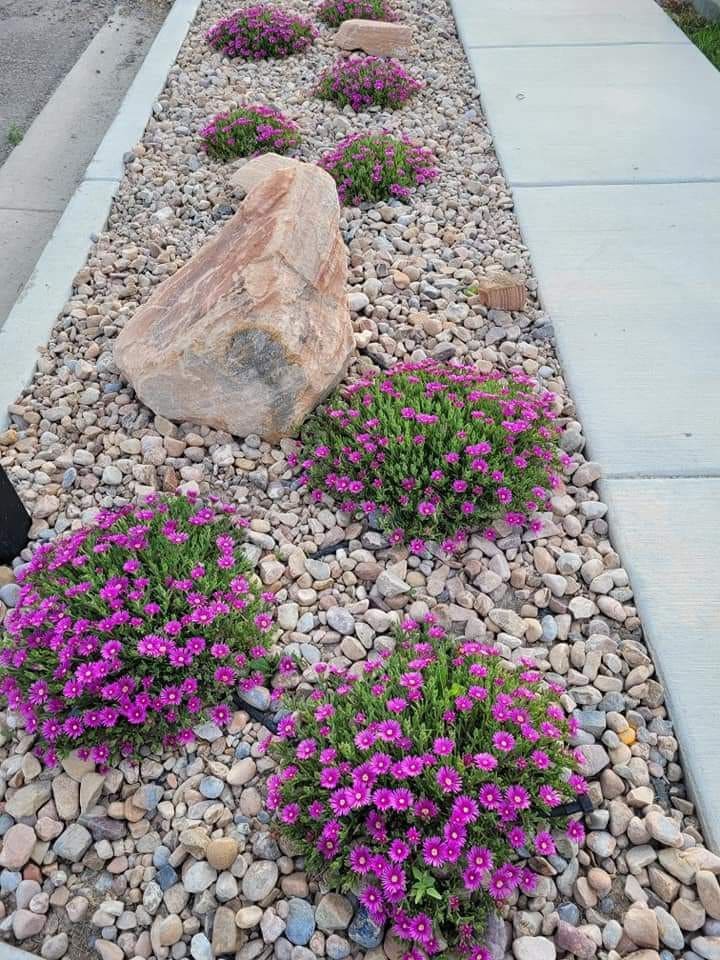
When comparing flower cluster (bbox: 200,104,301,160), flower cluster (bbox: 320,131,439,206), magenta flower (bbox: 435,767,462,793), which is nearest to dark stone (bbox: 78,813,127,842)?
magenta flower (bbox: 435,767,462,793)

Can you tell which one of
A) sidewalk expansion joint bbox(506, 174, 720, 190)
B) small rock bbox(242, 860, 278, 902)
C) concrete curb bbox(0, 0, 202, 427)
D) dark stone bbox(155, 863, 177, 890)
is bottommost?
dark stone bbox(155, 863, 177, 890)

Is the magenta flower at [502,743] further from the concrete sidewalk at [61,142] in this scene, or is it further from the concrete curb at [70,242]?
the concrete sidewalk at [61,142]

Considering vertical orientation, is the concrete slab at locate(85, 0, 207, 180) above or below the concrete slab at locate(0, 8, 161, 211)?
above

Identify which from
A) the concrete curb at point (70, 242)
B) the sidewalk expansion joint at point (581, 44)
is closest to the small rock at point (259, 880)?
the concrete curb at point (70, 242)

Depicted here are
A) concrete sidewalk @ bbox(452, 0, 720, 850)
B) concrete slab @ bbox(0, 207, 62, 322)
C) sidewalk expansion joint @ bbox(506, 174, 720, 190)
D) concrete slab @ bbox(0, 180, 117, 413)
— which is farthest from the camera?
sidewalk expansion joint @ bbox(506, 174, 720, 190)

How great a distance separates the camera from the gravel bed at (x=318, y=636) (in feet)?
7.15

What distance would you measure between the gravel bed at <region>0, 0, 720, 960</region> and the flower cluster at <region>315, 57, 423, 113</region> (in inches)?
62.8

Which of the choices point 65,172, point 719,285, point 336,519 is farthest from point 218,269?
point 65,172

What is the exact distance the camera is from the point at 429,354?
13.1ft

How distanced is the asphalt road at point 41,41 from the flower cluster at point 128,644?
4825 millimetres

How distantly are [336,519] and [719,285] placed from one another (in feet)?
8.52

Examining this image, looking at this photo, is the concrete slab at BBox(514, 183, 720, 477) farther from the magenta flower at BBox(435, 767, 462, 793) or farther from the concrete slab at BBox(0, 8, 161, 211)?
the concrete slab at BBox(0, 8, 161, 211)

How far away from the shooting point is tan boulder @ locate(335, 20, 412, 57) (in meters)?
6.88

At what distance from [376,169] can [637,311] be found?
1.84m
